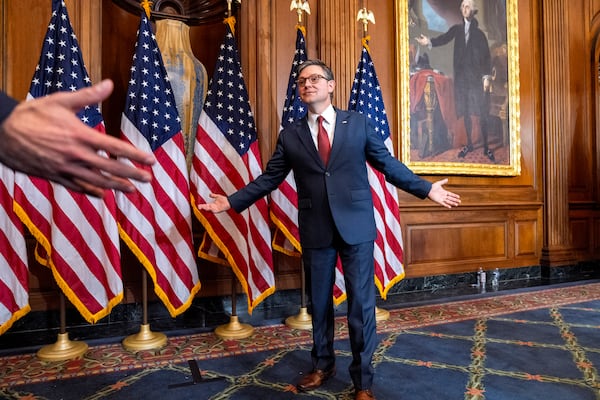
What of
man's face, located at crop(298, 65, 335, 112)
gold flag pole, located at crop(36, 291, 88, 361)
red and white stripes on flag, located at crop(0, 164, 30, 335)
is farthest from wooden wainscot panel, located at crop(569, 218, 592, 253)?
red and white stripes on flag, located at crop(0, 164, 30, 335)

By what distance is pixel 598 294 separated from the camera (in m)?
4.70

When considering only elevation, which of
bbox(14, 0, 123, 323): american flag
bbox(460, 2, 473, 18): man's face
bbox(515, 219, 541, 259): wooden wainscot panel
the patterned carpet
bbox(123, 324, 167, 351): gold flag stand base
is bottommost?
the patterned carpet

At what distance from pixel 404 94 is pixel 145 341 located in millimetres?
3925

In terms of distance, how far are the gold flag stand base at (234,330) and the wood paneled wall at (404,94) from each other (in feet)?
2.54

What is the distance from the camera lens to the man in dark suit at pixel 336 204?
7.16 ft

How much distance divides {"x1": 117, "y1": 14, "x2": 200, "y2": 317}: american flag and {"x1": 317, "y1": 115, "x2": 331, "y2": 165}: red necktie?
143 centimetres

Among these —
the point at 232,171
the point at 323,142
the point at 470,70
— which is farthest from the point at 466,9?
the point at 323,142

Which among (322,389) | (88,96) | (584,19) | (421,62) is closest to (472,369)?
(322,389)

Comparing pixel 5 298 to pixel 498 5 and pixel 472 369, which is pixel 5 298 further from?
pixel 498 5

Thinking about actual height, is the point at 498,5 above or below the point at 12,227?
above

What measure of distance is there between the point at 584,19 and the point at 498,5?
5.92ft

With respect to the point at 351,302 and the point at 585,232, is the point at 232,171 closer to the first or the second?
the point at 351,302

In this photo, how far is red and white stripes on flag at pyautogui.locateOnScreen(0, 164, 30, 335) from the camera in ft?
9.27

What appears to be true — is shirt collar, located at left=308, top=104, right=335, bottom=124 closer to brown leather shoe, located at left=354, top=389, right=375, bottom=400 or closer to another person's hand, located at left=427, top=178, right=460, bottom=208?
another person's hand, located at left=427, top=178, right=460, bottom=208
